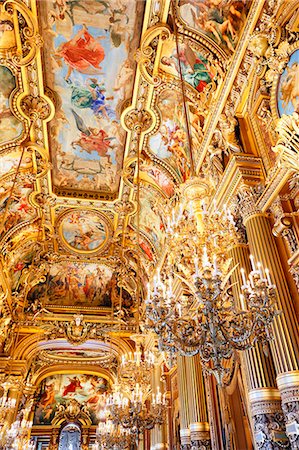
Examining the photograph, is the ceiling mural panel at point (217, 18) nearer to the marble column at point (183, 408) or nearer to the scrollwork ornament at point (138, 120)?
the scrollwork ornament at point (138, 120)

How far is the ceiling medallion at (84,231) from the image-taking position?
13.3 metres

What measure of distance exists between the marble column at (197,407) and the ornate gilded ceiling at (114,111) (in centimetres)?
319

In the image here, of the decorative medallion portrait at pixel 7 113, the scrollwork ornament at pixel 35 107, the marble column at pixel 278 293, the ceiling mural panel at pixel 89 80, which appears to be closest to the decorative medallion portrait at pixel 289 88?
the marble column at pixel 278 293

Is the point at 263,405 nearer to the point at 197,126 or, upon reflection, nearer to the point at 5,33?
the point at 197,126

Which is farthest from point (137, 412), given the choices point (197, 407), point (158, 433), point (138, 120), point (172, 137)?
point (138, 120)

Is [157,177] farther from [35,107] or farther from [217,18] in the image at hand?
[217,18]

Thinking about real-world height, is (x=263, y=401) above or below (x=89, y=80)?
below

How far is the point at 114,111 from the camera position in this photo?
9.75 meters

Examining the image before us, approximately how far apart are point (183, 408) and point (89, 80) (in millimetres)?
8198

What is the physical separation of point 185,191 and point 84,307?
1241 centimetres

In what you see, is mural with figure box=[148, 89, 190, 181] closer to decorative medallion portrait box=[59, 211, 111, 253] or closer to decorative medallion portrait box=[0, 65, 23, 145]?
decorative medallion portrait box=[0, 65, 23, 145]

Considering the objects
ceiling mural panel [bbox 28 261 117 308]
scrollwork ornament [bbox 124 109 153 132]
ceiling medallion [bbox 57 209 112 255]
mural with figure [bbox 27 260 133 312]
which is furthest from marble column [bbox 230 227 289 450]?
ceiling mural panel [bbox 28 261 117 308]

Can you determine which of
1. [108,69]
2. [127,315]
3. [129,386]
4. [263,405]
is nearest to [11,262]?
[127,315]

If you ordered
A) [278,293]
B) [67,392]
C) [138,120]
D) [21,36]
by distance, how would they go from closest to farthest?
[278,293] → [21,36] → [138,120] → [67,392]
